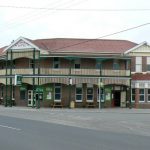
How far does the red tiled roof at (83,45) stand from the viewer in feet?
188

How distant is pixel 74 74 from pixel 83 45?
501cm

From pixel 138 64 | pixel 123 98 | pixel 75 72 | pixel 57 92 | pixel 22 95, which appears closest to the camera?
pixel 75 72

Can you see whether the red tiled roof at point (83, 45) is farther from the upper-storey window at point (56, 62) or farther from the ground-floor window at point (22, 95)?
the ground-floor window at point (22, 95)

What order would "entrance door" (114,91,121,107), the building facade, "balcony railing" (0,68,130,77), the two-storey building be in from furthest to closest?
"entrance door" (114,91,121,107) < the two-storey building < "balcony railing" (0,68,130,77) < the building facade

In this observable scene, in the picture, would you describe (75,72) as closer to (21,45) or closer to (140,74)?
(21,45)

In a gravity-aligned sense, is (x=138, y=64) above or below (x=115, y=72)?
above

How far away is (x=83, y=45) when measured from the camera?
59.2m

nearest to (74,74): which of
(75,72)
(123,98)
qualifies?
(75,72)

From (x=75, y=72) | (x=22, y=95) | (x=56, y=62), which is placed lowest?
(x=22, y=95)

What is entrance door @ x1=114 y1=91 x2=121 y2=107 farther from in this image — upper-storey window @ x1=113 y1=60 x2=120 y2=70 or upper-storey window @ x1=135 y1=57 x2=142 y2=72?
upper-storey window @ x1=135 y1=57 x2=142 y2=72

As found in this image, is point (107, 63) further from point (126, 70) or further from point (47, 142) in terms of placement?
point (47, 142)

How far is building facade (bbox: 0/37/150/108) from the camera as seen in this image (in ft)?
183

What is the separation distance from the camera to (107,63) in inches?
2302

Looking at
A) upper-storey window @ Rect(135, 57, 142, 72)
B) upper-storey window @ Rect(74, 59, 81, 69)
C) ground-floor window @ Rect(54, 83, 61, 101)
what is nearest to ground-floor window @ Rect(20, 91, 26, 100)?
ground-floor window @ Rect(54, 83, 61, 101)
